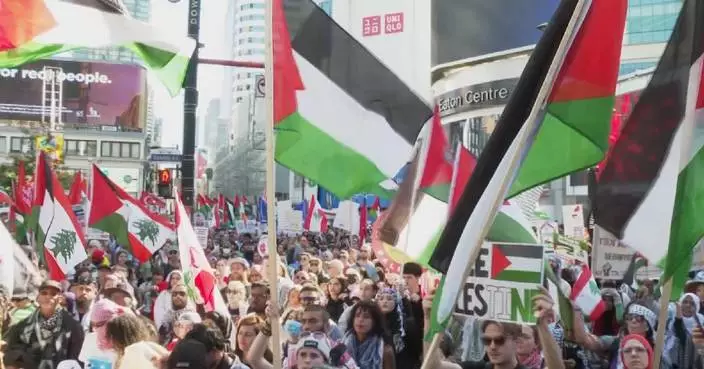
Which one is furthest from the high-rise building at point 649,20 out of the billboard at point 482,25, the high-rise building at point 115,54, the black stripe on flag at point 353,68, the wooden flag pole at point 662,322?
the wooden flag pole at point 662,322

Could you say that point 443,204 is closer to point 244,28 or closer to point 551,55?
point 551,55

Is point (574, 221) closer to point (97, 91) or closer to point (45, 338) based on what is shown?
point (45, 338)

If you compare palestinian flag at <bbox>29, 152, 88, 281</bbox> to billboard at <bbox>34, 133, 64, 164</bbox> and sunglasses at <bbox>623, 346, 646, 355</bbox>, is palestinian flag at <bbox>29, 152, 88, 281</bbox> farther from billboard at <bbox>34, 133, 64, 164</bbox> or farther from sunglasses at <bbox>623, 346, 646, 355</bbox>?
sunglasses at <bbox>623, 346, 646, 355</bbox>

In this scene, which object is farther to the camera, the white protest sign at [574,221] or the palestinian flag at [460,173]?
the white protest sign at [574,221]

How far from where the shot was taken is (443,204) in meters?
7.05

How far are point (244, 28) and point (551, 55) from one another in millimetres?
174674

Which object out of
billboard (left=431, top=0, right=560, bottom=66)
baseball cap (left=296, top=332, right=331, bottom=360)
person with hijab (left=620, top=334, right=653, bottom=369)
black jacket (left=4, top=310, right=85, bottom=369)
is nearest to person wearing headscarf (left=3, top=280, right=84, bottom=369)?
black jacket (left=4, top=310, right=85, bottom=369)

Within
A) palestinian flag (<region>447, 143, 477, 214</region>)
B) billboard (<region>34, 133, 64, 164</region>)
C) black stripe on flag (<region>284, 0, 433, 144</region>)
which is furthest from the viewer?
billboard (<region>34, 133, 64, 164</region>)

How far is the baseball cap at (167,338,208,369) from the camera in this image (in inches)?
177

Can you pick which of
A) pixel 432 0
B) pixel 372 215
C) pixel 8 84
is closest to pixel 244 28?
pixel 8 84

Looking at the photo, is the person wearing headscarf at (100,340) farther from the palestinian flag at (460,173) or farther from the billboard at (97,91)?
the billboard at (97,91)

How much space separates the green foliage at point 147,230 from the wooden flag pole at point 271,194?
27.8ft

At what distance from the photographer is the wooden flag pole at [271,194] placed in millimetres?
4621

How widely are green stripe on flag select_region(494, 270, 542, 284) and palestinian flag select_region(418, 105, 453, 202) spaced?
2399 mm
